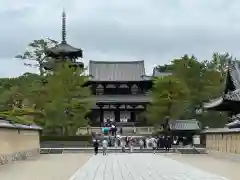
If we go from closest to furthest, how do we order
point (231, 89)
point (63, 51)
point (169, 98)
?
point (231, 89) < point (169, 98) < point (63, 51)

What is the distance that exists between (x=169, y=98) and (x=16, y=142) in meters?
31.0

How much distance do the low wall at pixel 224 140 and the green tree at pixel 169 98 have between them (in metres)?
16.6

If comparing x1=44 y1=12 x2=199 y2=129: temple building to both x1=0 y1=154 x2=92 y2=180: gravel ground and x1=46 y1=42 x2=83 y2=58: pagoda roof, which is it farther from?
x1=0 y1=154 x2=92 y2=180: gravel ground

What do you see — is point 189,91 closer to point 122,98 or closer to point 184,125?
point 184,125

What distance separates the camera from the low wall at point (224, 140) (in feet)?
108

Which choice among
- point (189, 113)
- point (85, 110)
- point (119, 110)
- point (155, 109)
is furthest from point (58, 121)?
point (119, 110)

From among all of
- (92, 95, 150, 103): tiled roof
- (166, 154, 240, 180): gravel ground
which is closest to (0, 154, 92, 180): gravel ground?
(166, 154, 240, 180): gravel ground

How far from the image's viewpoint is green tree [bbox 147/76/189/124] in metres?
62.8

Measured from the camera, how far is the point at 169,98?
6262 centimetres

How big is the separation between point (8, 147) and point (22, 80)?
46.4 meters

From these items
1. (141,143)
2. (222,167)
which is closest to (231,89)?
(222,167)

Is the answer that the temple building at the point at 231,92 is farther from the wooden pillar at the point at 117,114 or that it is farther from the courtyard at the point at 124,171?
the wooden pillar at the point at 117,114

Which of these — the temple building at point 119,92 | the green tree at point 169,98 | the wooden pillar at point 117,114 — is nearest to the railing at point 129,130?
the temple building at point 119,92

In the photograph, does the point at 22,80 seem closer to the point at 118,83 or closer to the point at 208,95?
the point at 118,83
